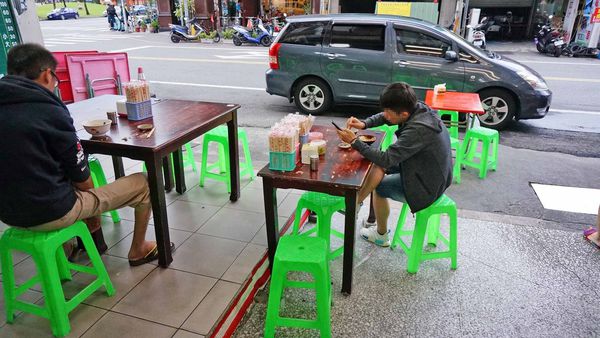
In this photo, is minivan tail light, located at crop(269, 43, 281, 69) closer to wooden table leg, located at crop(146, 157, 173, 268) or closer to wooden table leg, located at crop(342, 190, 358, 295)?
wooden table leg, located at crop(146, 157, 173, 268)

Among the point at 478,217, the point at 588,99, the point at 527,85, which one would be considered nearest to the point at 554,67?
the point at 588,99

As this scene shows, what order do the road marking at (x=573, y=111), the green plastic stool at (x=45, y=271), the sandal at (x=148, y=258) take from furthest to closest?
the road marking at (x=573, y=111)
the sandal at (x=148, y=258)
the green plastic stool at (x=45, y=271)

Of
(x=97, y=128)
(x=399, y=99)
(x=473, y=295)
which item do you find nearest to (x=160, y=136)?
(x=97, y=128)

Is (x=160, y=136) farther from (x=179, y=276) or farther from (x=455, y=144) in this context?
(x=455, y=144)

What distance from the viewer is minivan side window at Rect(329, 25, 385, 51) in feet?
21.3

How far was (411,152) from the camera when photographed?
2.65 metres

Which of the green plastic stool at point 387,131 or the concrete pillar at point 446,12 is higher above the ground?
the concrete pillar at point 446,12

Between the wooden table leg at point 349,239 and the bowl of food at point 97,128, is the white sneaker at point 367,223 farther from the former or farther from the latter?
the bowl of food at point 97,128

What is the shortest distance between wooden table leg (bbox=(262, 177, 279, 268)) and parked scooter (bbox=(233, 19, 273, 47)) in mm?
15231

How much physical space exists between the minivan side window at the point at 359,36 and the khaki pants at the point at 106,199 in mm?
4792

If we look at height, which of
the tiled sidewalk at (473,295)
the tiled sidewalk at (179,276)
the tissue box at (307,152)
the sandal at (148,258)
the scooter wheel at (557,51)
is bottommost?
the tiled sidewalk at (473,295)

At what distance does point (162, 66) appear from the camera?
39.5 feet

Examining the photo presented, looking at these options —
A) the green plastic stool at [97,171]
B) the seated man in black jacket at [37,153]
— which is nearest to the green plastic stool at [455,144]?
the green plastic stool at [97,171]

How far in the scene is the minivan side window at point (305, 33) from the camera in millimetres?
6711
